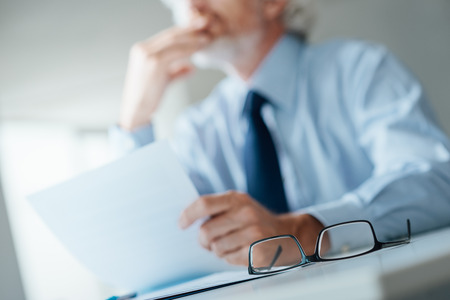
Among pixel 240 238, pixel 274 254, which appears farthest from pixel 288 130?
pixel 274 254

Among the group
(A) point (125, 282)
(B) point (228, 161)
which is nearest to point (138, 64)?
(B) point (228, 161)

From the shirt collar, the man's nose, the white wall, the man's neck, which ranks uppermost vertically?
the man's nose

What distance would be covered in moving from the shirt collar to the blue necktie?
0.10 m

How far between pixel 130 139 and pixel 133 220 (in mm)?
649

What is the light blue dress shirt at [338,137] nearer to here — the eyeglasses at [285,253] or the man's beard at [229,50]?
the man's beard at [229,50]

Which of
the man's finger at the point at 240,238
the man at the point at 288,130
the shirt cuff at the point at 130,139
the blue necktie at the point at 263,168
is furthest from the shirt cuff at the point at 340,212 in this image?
the shirt cuff at the point at 130,139

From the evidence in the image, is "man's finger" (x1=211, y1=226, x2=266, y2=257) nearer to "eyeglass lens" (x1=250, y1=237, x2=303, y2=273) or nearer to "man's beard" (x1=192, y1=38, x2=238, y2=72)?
"eyeglass lens" (x1=250, y1=237, x2=303, y2=273)

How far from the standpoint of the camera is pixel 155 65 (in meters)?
1.26

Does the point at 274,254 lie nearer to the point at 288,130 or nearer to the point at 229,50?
the point at 288,130

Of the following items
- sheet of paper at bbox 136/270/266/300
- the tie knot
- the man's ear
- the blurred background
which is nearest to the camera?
sheet of paper at bbox 136/270/266/300

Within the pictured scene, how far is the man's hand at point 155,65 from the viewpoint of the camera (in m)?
1.23

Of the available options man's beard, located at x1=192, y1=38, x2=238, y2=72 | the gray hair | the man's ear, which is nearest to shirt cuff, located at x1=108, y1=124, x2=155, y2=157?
man's beard, located at x1=192, y1=38, x2=238, y2=72

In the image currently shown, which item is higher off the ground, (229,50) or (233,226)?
(229,50)

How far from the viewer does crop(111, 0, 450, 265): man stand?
0.78 meters
